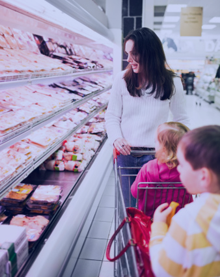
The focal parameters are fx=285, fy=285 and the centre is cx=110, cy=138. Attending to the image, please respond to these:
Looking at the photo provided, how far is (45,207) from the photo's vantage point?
79.4 inches

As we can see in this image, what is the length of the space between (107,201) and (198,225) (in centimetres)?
246

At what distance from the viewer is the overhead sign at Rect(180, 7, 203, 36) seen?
16.6 ft

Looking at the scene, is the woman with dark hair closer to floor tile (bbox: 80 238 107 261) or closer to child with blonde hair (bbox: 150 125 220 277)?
floor tile (bbox: 80 238 107 261)

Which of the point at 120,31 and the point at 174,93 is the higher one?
the point at 120,31

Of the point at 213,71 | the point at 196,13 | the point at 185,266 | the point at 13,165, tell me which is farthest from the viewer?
the point at 213,71

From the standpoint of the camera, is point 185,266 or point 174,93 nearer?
point 185,266

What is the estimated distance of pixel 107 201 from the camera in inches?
126

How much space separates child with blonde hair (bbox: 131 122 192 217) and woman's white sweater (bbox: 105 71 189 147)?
43 cm

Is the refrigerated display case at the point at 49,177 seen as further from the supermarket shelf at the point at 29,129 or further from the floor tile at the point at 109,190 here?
the floor tile at the point at 109,190

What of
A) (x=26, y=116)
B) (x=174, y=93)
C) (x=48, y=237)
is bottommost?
(x=48, y=237)

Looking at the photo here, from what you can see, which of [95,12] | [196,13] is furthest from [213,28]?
[95,12]

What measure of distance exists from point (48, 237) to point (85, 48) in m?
3.08

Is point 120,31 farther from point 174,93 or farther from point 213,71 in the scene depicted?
point 213,71

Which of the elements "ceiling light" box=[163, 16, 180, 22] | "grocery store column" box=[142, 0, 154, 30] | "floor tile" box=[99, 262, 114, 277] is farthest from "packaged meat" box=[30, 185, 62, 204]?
"ceiling light" box=[163, 16, 180, 22]
